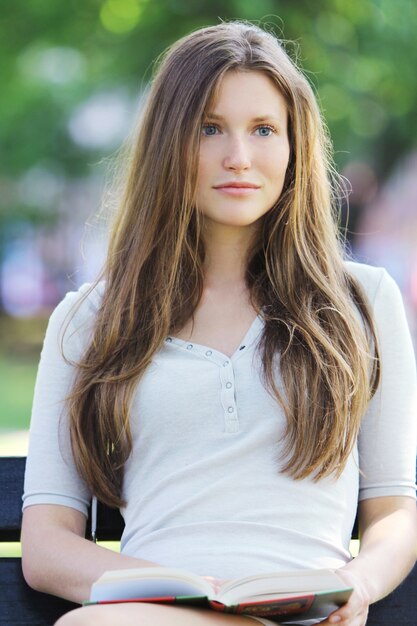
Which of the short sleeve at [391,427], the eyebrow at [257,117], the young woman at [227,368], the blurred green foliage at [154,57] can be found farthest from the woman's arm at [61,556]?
the blurred green foliage at [154,57]

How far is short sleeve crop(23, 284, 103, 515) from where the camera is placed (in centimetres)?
247

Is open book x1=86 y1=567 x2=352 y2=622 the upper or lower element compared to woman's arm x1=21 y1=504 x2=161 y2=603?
upper

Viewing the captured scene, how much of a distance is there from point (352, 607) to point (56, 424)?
0.82m

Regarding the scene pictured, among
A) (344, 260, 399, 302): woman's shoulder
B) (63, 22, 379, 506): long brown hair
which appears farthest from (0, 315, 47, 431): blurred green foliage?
(344, 260, 399, 302): woman's shoulder

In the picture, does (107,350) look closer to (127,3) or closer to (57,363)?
(57,363)

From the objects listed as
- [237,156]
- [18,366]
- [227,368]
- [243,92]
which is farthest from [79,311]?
[18,366]

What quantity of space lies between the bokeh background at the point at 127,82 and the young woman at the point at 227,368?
4.68 metres

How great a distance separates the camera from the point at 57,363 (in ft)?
8.34

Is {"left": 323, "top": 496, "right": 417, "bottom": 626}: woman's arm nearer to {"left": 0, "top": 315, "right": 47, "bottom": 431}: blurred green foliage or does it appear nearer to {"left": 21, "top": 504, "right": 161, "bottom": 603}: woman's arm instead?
{"left": 21, "top": 504, "right": 161, "bottom": 603}: woman's arm

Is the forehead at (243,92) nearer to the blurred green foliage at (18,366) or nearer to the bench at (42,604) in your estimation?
the bench at (42,604)

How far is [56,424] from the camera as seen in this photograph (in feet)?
8.23

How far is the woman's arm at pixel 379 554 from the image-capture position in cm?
209

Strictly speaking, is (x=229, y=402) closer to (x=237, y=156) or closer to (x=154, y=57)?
(x=237, y=156)

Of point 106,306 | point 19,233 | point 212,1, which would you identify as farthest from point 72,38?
point 106,306
